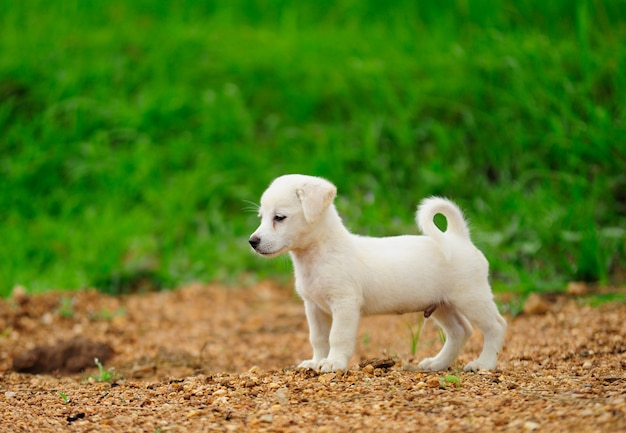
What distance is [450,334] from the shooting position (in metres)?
4.75

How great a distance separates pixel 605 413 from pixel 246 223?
6.28 meters

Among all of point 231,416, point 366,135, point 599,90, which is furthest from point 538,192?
point 231,416

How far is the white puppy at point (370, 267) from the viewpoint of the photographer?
4.49 metres

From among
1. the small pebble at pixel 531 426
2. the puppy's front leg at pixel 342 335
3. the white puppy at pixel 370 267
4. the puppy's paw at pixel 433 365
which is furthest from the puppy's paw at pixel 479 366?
the small pebble at pixel 531 426

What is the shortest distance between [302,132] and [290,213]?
5.28 metres

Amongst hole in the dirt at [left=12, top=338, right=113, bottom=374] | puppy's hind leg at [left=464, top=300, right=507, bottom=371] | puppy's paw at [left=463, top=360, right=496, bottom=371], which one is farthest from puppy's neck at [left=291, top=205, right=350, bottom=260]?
hole in the dirt at [left=12, top=338, right=113, bottom=374]

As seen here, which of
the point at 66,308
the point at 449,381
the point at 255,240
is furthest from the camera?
the point at 66,308

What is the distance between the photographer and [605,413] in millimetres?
3246

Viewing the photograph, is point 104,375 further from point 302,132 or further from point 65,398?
point 302,132

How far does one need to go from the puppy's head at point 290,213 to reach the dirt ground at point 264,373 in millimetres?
673

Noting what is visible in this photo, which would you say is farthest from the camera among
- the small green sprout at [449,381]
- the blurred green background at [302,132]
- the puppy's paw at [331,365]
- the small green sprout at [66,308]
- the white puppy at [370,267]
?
the blurred green background at [302,132]

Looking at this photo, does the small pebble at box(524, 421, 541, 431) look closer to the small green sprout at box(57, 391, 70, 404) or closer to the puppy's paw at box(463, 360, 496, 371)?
the puppy's paw at box(463, 360, 496, 371)

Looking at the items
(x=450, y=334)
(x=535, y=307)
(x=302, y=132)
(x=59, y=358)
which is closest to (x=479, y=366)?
(x=450, y=334)

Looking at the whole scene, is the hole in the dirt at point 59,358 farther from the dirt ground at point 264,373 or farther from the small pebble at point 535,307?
the small pebble at point 535,307
